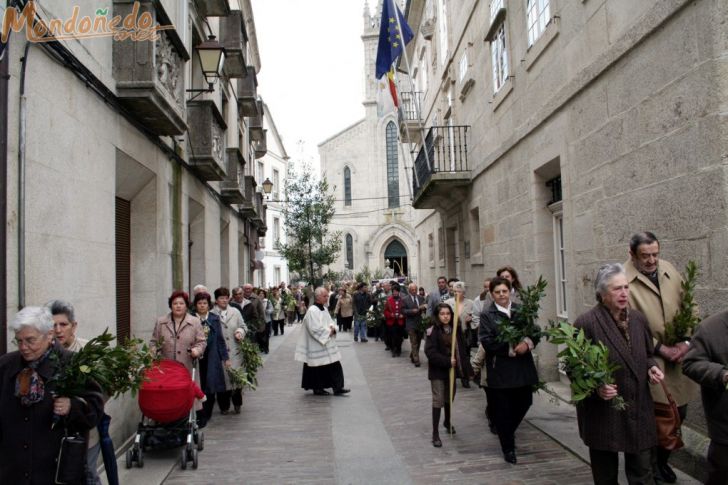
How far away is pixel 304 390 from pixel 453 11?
10.9 m

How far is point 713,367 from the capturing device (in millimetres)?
3410

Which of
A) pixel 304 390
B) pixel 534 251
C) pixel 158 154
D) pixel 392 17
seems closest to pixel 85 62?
pixel 158 154

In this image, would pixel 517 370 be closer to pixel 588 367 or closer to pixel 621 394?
pixel 621 394

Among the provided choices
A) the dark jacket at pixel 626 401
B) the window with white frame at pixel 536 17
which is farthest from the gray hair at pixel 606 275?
the window with white frame at pixel 536 17

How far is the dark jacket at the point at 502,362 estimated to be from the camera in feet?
18.5

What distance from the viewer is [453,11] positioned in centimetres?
1548

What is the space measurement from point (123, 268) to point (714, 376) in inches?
297

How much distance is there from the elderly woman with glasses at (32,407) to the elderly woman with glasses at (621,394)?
334cm

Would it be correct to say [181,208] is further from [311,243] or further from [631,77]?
[311,243]

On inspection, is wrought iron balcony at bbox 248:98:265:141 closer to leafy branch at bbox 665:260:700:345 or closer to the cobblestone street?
the cobblestone street

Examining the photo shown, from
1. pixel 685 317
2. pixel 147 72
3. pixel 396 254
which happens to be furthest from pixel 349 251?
pixel 685 317

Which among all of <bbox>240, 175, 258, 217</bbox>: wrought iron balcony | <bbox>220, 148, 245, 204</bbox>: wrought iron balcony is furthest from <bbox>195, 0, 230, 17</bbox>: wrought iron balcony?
<bbox>240, 175, 258, 217</bbox>: wrought iron balcony

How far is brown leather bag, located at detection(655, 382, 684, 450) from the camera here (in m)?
4.09

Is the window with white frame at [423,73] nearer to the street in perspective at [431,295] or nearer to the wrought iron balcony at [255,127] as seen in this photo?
the wrought iron balcony at [255,127]
